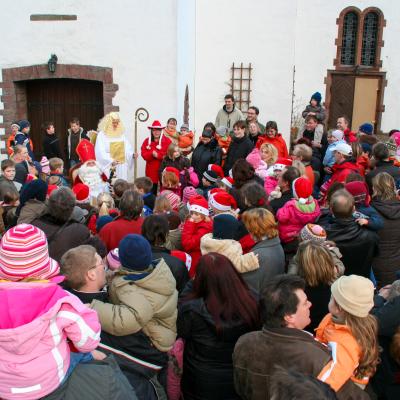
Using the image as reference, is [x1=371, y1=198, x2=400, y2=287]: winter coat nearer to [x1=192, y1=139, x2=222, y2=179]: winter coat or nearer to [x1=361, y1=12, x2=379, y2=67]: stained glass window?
[x1=192, y1=139, x2=222, y2=179]: winter coat

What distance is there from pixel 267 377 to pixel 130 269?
38.0 inches

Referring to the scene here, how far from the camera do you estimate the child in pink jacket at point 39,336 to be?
194cm

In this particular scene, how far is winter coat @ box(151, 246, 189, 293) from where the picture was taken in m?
3.45

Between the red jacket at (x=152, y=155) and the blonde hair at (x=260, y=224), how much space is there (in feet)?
15.8

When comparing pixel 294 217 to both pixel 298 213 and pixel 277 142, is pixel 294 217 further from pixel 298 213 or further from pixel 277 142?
pixel 277 142

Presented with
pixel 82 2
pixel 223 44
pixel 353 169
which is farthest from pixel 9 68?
pixel 353 169

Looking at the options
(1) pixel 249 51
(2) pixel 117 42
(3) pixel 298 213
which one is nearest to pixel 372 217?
(3) pixel 298 213

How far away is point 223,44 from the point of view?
10.2 metres

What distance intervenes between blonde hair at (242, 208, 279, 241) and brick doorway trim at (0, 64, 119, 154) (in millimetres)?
7267

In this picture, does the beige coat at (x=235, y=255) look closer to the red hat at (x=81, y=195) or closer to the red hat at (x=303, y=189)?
the red hat at (x=303, y=189)

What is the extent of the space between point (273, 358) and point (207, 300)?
55 cm

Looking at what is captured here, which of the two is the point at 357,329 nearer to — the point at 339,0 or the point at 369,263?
the point at 369,263

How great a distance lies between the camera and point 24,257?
2451 mm

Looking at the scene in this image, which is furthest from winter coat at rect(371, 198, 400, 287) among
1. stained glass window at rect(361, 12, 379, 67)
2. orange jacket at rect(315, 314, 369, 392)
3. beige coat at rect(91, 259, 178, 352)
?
stained glass window at rect(361, 12, 379, 67)
